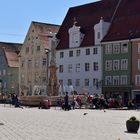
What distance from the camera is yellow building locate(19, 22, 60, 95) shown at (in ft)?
294

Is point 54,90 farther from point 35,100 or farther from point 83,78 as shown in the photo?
point 83,78

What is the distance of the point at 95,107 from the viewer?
50656 mm

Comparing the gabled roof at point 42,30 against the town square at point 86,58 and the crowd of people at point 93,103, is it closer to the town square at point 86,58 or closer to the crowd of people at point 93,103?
the town square at point 86,58

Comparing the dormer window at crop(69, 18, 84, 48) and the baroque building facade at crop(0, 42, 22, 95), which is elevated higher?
the dormer window at crop(69, 18, 84, 48)

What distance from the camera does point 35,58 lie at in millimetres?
92500

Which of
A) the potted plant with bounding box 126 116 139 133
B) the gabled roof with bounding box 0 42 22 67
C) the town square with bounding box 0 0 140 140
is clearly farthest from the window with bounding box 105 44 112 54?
the potted plant with bounding box 126 116 139 133

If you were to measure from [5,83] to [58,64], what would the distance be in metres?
25.5

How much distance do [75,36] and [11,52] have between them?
29.1 m

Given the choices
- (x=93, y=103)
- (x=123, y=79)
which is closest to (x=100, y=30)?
Answer: (x=123, y=79)

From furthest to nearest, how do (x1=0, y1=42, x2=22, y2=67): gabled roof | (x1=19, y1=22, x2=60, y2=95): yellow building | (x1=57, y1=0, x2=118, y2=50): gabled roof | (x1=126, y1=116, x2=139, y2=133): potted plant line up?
1. (x1=0, y1=42, x2=22, y2=67): gabled roof
2. (x1=19, y1=22, x2=60, y2=95): yellow building
3. (x1=57, y1=0, x2=118, y2=50): gabled roof
4. (x1=126, y1=116, x2=139, y2=133): potted plant

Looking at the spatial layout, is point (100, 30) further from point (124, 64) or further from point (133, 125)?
point (133, 125)

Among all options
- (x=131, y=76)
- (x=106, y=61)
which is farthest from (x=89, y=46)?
(x=131, y=76)

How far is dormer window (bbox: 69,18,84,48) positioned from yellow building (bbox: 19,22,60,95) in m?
6.68

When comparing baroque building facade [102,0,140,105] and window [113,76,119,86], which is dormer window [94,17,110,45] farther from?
window [113,76,119,86]
